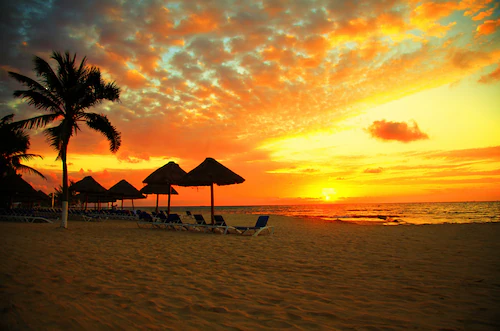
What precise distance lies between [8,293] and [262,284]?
301 cm

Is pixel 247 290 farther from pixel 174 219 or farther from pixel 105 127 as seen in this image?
pixel 105 127

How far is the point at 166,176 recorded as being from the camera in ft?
45.6

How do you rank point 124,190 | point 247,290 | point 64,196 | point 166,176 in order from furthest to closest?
point 124,190 < point 166,176 < point 64,196 < point 247,290

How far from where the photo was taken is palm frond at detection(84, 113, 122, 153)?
39.5ft

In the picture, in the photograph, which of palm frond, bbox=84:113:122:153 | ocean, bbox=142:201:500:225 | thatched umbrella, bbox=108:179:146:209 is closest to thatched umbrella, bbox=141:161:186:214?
palm frond, bbox=84:113:122:153

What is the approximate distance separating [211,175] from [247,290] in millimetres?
7593

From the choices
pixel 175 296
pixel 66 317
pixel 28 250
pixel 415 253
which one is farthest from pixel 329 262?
pixel 28 250

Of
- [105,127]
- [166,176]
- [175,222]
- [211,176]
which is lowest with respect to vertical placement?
[175,222]

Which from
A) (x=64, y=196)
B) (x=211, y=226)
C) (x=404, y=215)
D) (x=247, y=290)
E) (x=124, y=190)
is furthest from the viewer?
(x=404, y=215)

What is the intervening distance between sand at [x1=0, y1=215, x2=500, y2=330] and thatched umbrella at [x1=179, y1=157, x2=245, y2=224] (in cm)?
515

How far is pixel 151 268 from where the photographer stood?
4.68 m

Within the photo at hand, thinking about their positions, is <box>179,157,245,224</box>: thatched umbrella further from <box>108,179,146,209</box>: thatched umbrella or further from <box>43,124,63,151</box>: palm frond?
<box>108,179,146,209</box>: thatched umbrella

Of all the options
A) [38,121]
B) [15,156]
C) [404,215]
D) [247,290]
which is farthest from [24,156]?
[404,215]

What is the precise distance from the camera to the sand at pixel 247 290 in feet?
8.55
